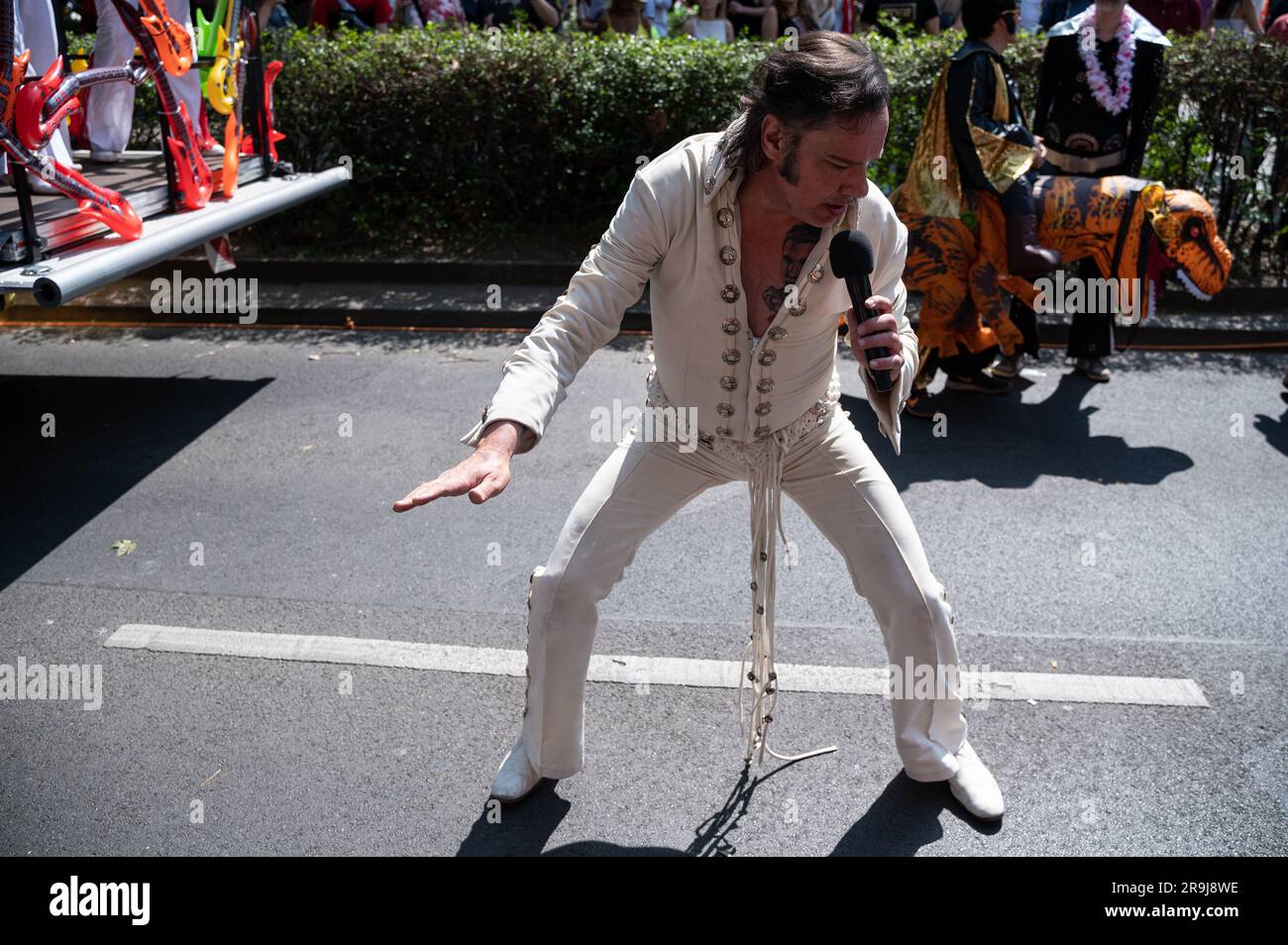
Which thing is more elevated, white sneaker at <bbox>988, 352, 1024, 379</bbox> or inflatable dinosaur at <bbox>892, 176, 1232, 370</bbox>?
inflatable dinosaur at <bbox>892, 176, 1232, 370</bbox>

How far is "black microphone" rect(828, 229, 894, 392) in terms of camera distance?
284 centimetres

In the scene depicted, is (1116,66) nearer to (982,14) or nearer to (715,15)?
(982,14)

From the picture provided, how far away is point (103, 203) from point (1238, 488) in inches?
227

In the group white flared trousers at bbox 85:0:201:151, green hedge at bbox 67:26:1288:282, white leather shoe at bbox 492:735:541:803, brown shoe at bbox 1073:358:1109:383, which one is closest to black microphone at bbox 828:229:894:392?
white leather shoe at bbox 492:735:541:803

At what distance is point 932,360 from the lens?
6539 mm

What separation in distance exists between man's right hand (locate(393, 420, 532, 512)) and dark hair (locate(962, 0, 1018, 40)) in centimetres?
435

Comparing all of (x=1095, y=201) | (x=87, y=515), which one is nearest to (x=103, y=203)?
(x=87, y=515)

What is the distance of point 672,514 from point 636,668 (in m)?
1.08

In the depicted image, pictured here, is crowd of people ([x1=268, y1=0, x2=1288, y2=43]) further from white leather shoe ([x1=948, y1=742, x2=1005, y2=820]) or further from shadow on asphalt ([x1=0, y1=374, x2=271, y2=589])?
white leather shoe ([x1=948, y1=742, x2=1005, y2=820])

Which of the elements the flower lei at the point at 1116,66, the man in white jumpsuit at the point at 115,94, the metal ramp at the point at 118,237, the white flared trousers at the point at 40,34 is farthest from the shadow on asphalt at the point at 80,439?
the flower lei at the point at 1116,66

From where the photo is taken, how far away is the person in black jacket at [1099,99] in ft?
21.5

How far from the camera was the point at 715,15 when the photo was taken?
1120 centimetres

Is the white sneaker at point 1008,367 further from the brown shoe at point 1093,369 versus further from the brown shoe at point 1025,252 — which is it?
the brown shoe at point 1025,252

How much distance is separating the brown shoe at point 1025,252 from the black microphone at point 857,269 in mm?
3570
